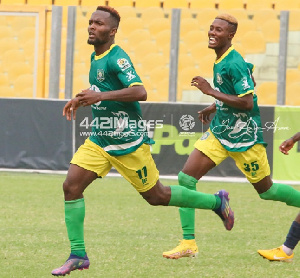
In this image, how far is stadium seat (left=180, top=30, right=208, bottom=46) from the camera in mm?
21500

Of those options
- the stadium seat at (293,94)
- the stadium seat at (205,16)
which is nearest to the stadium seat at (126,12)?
the stadium seat at (205,16)

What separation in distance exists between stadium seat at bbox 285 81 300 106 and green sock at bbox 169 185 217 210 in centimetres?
1368

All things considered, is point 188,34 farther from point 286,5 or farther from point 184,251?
point 184,251

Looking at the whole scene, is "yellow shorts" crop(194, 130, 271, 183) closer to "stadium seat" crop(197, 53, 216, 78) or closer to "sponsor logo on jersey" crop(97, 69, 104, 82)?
"sponsor logo on jersey" crop(97, 69, 104, 82)

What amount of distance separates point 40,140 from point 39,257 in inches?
374

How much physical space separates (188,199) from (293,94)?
13991 millimetres

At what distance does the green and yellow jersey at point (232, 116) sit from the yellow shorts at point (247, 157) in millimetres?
58

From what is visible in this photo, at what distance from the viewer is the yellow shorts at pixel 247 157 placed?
8.09 m

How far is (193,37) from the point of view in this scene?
70.8ft

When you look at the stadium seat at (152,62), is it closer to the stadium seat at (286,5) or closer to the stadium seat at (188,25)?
the stadium seat at (188,25)

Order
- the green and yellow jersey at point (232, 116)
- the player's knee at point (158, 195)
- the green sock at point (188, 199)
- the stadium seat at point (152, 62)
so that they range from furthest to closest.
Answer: the stadium seat at point (152, 62) → the green and yellow jersey at point (232, 116) → the green sock at point (188, 199) → the player's knee at point (158, 195)

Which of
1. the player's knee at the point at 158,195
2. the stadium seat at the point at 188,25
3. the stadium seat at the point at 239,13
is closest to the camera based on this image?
the player's knee at the point at 158,195

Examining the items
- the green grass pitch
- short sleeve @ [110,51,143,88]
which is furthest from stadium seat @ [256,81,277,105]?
short sleeve @ [110,51,143,88]

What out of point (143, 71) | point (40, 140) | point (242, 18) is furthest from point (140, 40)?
point (40, 140)
